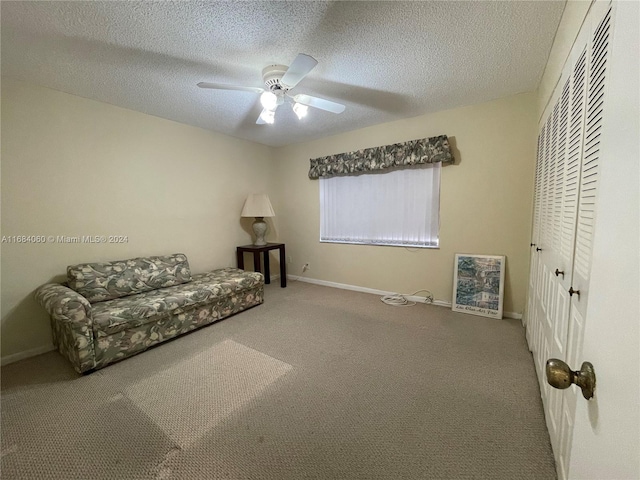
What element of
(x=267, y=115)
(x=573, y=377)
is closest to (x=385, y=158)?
(x=267, y=115)

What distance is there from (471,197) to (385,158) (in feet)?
3.56

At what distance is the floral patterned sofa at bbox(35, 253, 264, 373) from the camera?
6.15ft

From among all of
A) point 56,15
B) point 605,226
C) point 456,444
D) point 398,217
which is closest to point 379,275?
point 398,217

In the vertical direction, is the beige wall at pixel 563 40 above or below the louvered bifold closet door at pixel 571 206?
above

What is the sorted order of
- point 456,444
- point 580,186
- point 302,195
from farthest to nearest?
point 302,195 → point 456,444 → point 580,186

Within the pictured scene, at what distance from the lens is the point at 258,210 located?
383 centimetres

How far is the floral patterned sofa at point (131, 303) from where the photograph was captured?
1.88 metres

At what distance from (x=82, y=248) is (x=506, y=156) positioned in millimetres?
4285

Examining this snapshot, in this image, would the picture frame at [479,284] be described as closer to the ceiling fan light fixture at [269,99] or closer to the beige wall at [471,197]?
the beige wall at [471,197]

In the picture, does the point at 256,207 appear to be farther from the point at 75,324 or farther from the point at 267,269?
the point at 75,324

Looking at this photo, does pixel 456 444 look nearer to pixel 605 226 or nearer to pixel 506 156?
pixel 605 226

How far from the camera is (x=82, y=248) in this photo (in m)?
2.50

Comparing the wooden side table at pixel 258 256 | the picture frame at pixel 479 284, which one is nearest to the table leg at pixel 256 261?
the wooden side table at pixel 258 256

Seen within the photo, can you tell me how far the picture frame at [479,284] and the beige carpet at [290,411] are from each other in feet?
1.22
